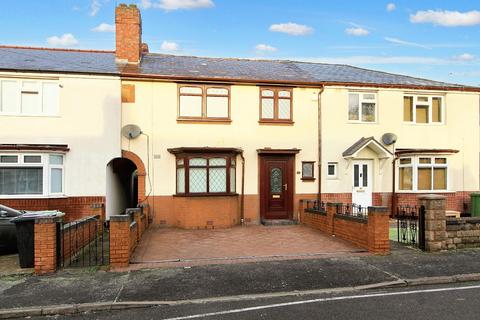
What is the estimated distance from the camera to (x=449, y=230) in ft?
32.8

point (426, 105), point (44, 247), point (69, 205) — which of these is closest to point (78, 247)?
point (44, 247)

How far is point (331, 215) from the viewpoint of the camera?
12.0 m

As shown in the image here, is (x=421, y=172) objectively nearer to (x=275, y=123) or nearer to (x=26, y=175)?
(x=275, y=123)

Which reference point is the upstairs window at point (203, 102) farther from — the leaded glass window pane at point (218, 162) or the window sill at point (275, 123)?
the leaded glass window pane at point (218, 162)

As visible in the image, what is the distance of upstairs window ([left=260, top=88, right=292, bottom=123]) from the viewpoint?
613 inches

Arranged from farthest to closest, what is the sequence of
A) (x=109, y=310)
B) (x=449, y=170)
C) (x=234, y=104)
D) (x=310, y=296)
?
1. (x=449, y=170)
2. (x=234, y=104)
3. (x=310, y=296)
4. (x=109, y=310)

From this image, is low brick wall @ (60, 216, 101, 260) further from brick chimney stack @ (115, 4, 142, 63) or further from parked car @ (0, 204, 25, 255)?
brick chimney stack @ (115, 4, 142, 63)

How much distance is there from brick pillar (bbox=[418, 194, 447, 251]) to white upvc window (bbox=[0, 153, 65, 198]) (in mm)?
11972

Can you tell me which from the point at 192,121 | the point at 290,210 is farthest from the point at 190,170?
the point at 290,210

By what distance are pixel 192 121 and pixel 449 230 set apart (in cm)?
937

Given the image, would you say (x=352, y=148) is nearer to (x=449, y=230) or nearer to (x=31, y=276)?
(x=449, y=230)

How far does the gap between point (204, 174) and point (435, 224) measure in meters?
7.74

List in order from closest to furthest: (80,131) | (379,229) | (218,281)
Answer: (218,281)
(379,229)
(80,131)

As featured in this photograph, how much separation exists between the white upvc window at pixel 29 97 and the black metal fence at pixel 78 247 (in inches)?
211
